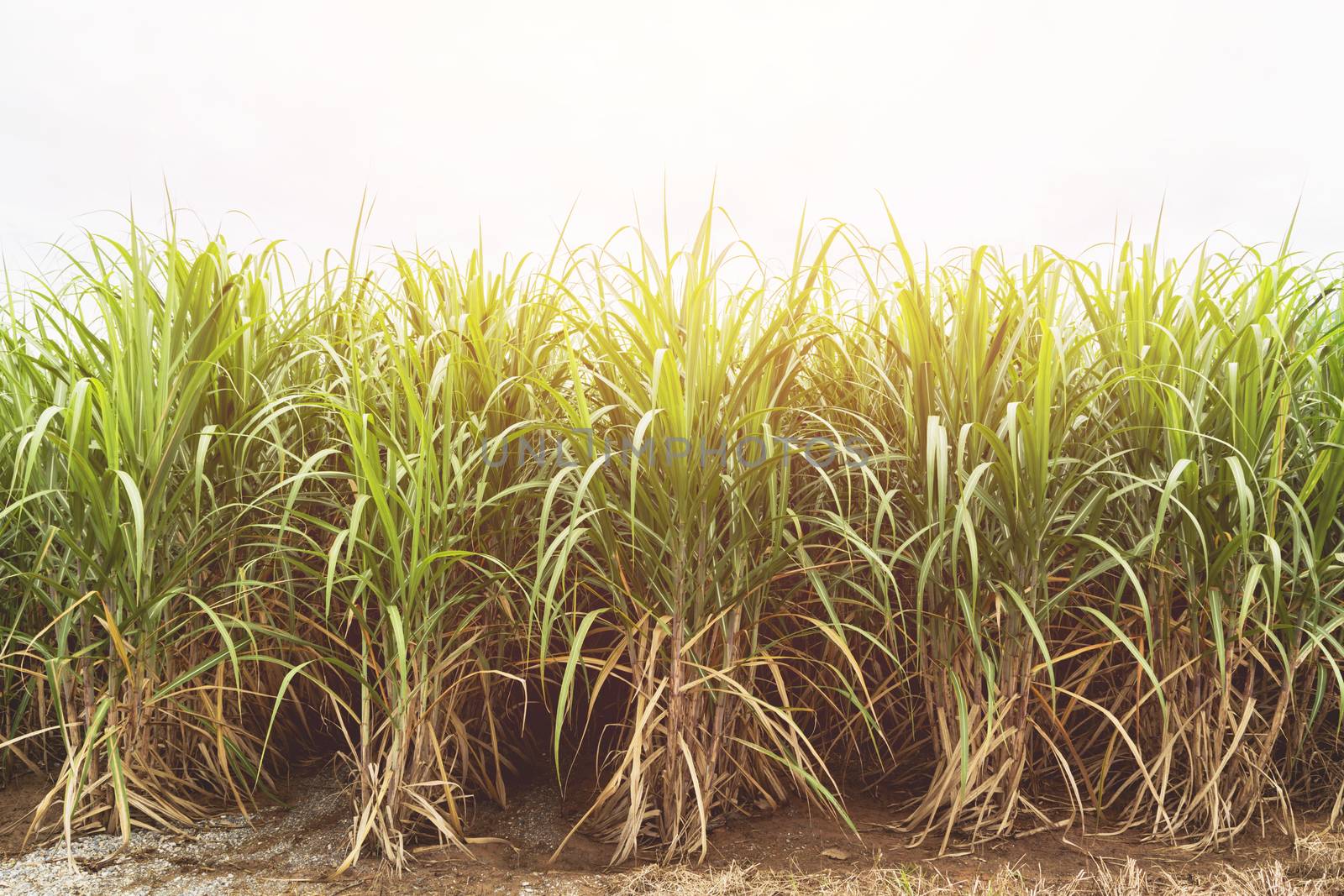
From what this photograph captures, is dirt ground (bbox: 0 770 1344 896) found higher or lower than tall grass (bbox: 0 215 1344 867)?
lower

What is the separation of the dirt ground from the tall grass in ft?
0.23

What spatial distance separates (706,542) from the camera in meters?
1.83

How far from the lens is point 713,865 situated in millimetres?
1871

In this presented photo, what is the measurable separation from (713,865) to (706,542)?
28.0 inches

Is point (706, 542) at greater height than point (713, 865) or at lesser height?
greater

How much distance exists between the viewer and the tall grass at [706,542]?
1.84 metres

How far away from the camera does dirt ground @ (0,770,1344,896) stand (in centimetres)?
179

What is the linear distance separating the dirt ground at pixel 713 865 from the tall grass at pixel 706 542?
70 millimetres

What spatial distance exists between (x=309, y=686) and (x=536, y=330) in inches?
50.4

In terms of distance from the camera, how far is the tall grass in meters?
1.84

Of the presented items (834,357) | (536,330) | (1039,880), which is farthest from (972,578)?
(536,330)

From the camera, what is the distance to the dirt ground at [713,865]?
179 centimetres

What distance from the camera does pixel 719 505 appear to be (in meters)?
1.82

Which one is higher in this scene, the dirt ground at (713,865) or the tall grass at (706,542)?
the tall grass at (706,542)
